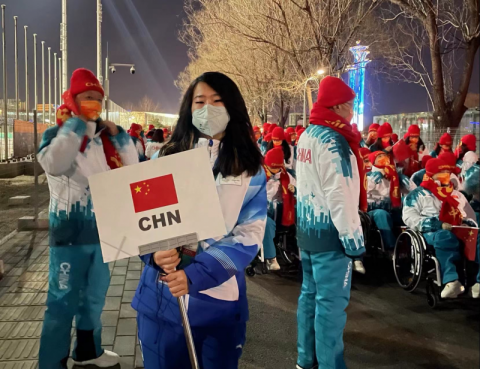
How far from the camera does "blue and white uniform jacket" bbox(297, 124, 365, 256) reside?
2.98 metres

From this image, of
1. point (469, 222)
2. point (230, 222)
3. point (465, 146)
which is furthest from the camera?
point (465, 146)

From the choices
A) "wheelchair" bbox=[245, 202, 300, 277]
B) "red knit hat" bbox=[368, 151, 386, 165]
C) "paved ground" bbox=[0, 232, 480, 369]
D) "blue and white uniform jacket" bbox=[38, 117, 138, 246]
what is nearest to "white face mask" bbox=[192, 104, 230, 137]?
"blue and white uniform jacket" bbox=[38, 117, 138, 246]

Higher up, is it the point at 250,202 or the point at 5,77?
the point at 5,77

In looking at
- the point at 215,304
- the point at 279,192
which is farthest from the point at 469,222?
the point at 215,304

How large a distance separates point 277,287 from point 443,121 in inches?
372

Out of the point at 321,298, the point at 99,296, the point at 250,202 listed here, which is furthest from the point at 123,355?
the point at 250,202

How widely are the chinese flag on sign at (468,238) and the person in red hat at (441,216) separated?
0.24 feet

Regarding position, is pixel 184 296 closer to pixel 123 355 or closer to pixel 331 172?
pixel 331 172

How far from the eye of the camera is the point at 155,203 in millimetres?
1608

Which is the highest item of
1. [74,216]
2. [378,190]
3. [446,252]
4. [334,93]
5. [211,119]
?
[334,93]

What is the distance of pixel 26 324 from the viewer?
13.9 feet

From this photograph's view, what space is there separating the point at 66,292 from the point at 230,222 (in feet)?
6.02

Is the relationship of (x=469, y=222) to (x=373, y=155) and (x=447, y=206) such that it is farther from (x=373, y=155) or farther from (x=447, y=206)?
(x=373, y=155)

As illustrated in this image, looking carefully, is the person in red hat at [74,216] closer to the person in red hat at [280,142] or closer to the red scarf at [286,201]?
the red scarf at [286,201]
